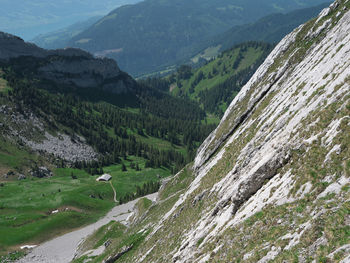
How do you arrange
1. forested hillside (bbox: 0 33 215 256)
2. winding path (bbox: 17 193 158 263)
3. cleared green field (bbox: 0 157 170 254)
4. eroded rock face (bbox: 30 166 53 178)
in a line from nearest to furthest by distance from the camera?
winding path (bbox: 17 193 158 263)
cleared green field (bbox: 0 157 170 254)
forested hillside (bbox: 0 33 215 256)
eroded rock face (bbox: 30 166 53 178)

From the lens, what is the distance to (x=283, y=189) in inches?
772

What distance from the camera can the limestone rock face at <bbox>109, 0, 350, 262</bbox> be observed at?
14922 millimetres

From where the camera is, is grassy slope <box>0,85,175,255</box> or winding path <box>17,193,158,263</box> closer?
winding path <box>17,193,158,263</box>

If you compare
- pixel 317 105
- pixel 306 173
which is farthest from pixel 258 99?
pixel 306 173

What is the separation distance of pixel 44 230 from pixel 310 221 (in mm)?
95195

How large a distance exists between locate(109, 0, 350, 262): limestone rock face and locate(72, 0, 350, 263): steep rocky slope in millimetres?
68

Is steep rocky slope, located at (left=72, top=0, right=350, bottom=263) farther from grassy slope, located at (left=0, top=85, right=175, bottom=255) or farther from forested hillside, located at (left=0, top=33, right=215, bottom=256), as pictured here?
forested hillside, located at (left=0, top=33, right=215, bottom=256)

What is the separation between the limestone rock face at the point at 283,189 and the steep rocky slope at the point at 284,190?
7cm

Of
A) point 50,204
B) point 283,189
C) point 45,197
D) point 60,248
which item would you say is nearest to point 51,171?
point 45,197

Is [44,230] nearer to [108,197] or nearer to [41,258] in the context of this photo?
[41,258]

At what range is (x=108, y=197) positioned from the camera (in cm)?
12769

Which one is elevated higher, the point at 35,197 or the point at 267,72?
the point at 267,72

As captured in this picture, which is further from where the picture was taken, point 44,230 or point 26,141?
point 26,141

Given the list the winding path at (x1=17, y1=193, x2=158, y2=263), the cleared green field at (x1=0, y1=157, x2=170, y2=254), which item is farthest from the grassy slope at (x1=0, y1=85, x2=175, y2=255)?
the winding path at (x1=17, y1=193, x2=158, y2=263)
